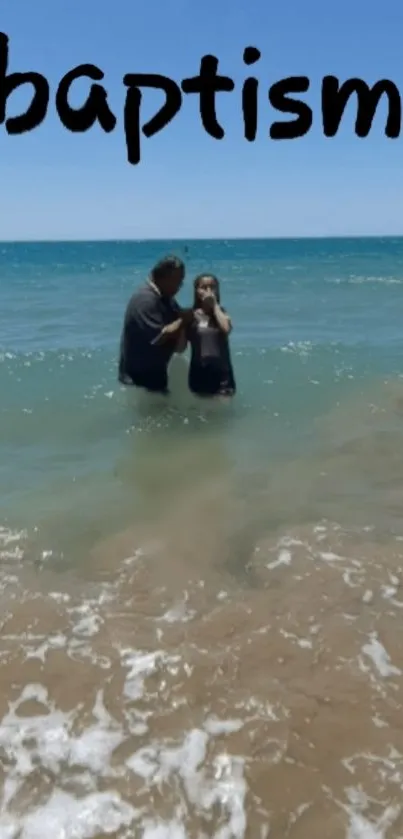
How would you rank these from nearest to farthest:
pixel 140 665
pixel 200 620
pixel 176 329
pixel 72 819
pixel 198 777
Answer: pixel 72 819, pixel 198 777, pixel 140 665, pixel 200 620, pixel 176 329

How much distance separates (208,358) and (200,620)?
4597 mm

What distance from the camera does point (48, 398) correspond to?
9.86 meters

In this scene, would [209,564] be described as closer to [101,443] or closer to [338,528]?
[338,528]

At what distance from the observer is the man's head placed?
838 centimetres

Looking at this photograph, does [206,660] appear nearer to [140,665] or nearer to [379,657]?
[140,665]

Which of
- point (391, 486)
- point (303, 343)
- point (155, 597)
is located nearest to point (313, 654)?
point (155, 597)

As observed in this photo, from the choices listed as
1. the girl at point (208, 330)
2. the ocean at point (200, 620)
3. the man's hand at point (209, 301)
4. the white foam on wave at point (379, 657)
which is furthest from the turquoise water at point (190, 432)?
the white foam on wave at point (379, 657)

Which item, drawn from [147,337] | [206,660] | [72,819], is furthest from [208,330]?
[72,819]

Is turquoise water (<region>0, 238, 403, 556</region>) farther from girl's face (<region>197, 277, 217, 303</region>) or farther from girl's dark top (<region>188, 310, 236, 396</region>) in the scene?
girl's face (<region>197, 277, 217, 303</region>)

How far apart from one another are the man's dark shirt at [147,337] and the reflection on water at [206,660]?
2298 millimetres

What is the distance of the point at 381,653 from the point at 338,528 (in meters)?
1.62

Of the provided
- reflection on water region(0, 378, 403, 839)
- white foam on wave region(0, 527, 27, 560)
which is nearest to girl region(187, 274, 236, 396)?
reflection on water region(0, 378, 403, 839)

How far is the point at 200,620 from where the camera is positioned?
14.0ft

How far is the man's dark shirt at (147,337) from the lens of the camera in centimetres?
844
